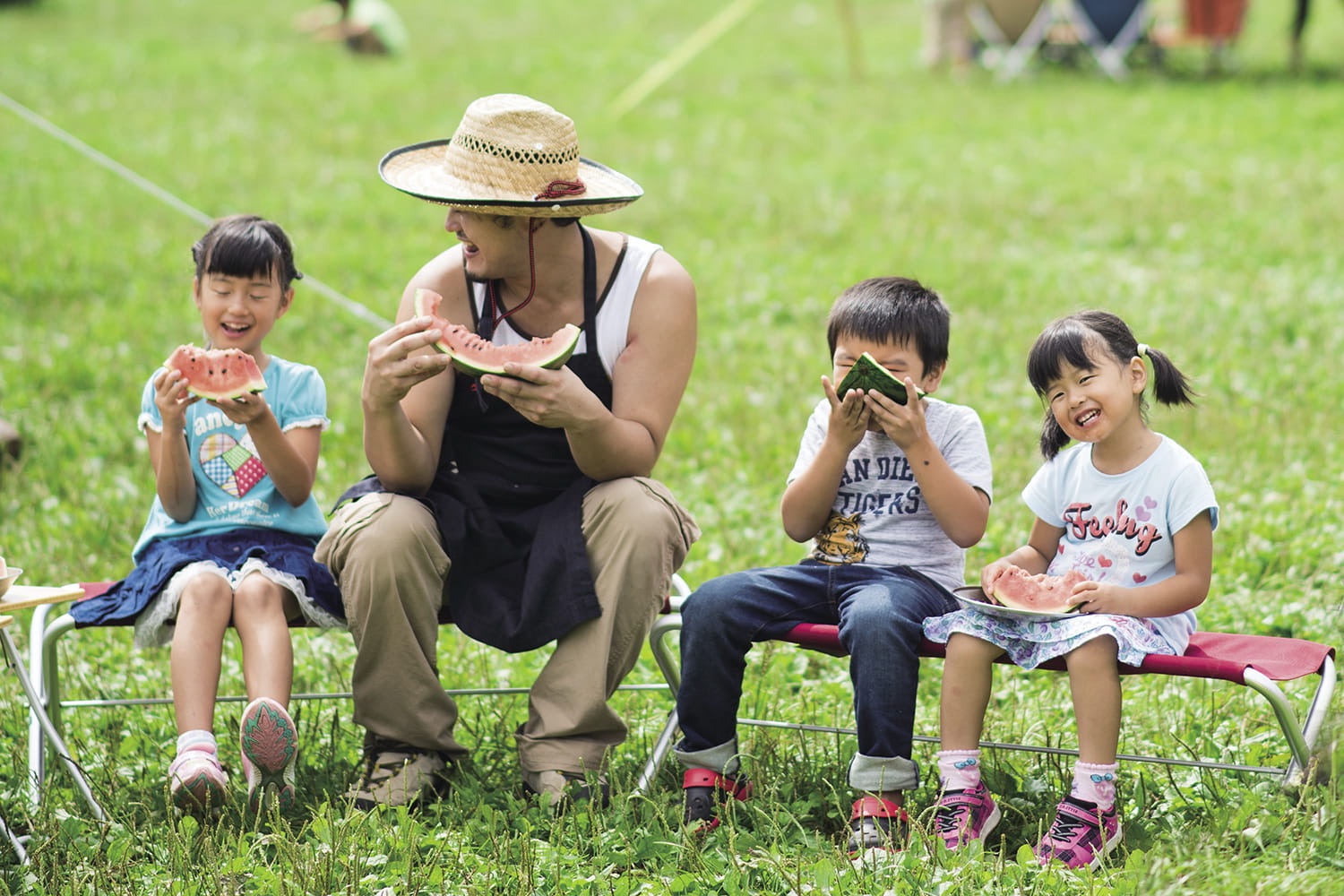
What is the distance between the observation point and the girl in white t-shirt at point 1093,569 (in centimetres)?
345

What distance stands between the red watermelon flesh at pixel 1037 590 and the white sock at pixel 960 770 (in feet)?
1.14

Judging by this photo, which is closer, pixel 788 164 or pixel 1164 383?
pixel 1164 383

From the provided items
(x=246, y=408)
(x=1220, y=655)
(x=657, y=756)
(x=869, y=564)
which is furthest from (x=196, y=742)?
(x=1220, y=655)

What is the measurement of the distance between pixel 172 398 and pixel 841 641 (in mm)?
1730

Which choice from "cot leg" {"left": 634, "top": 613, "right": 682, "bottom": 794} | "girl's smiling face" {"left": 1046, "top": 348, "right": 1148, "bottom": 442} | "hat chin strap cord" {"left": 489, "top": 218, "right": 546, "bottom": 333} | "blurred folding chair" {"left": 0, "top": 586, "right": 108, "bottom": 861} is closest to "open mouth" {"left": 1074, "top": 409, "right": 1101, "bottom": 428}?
"girl's smiling face" {"left": 1046, "top": 348, "right": 1148, "bottom": 442}

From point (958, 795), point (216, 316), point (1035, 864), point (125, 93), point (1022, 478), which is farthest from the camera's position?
point (125, 93)

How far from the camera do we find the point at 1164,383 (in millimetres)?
3766

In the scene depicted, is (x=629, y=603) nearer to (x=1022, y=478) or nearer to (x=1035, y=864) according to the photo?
(x=1035, y=864)

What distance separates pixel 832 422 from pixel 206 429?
5.60ft

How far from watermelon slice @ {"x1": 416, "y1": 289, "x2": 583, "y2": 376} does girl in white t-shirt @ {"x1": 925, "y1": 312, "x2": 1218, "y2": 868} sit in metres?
1.08

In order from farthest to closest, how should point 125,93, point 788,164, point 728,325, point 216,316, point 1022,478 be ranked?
point 125,93 → point 788,164 → point 728,325 → point 1022,478 → point 216,316

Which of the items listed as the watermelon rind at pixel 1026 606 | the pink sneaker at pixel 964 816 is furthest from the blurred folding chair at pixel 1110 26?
the pink sneaker at pixel 964 816

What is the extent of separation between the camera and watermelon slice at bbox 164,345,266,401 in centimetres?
396

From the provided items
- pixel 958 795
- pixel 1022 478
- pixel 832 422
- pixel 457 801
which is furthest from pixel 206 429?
pixel 1022 478
